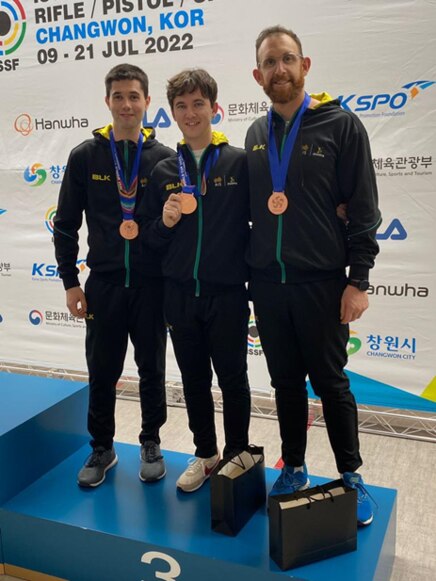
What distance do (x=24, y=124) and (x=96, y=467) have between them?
96.4 inches

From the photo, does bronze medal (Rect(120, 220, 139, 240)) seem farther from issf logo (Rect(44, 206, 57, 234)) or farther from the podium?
issf logo (Rect(44, 206, 57, 234))

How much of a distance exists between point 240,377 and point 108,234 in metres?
0.74

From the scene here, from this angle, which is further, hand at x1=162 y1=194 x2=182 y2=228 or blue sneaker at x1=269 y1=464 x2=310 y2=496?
blue sneaker at x1=269 y1=464 x2=310 y2=496

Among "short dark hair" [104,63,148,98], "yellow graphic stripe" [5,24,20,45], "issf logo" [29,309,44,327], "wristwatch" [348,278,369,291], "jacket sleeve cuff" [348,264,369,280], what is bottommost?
"issf logo" [29,309,44,327]

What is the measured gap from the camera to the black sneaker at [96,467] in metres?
2.17

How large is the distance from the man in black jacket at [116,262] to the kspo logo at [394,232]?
4.56ft

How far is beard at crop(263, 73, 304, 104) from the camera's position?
173 centimetres

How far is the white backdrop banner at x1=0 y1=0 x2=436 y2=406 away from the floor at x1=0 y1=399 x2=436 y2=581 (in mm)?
263

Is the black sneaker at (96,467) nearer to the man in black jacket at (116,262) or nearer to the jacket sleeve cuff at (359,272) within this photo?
the man in black jacket at (116,262)

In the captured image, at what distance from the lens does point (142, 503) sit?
204 centimetres

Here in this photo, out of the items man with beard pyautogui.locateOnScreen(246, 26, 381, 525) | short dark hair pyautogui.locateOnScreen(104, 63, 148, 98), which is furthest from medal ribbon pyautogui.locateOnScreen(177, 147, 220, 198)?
short dark hair pyautogui.locateOnScreen(104, 63, 148, 98)

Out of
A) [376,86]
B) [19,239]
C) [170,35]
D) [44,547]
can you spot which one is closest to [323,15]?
[376,86]

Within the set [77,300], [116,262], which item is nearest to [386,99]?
[116,262]

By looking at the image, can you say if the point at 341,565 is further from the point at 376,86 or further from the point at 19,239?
the point at 19,239
